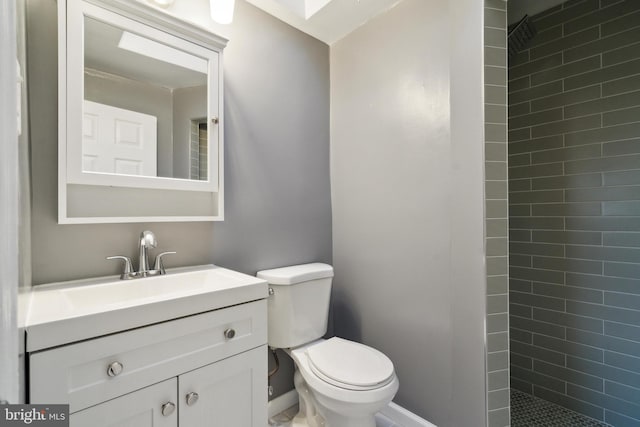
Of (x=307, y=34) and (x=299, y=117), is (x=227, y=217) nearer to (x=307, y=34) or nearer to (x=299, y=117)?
(x=299, y=117)

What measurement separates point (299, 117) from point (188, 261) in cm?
105

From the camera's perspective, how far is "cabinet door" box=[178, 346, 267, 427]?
3.07ft

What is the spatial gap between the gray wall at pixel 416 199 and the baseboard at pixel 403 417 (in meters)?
0.03

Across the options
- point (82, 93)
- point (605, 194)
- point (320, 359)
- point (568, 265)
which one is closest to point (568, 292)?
point (568, 265)

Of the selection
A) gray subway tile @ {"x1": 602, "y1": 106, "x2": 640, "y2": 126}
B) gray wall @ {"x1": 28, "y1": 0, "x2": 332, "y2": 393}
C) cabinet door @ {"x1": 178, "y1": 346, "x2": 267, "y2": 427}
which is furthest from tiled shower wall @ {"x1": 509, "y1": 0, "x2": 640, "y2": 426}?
cabinet door @ {"x1": 178, "y1": 346, "x2": 267, "y2": 427}

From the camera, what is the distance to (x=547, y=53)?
5.90ft

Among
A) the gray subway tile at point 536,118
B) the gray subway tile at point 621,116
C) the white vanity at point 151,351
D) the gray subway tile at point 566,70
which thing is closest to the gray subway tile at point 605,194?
the gray subway tile at point 621,116

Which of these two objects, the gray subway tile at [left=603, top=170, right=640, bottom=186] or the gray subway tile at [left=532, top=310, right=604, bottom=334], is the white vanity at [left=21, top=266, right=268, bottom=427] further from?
the gray subway tile at [left=603, top=170, right=640, bottom=186]

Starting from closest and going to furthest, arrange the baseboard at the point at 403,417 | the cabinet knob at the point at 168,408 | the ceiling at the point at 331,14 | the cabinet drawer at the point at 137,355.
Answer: the cabinet drawer at the point at 137,355, the cabinet knob at the point at 168,408, the baseboard at the point at 403,417, the ceiling at the point at 331,14

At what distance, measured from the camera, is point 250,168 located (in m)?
1.57

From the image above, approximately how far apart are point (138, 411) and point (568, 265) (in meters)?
2.22

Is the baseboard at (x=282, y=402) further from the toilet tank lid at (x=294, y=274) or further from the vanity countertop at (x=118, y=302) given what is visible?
the vanity countertop at (x=118, y=302)

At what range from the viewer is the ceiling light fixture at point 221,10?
1.33m

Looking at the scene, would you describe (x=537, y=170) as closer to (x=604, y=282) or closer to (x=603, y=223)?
(x=603, y=223)
